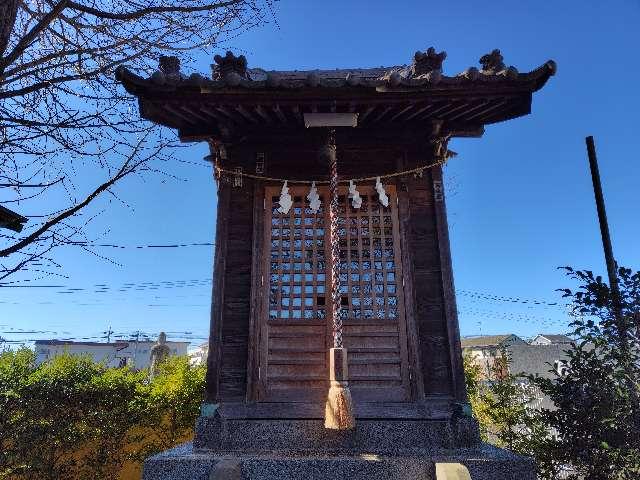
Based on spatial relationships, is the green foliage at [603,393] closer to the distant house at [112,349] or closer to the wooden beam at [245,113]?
the wooden beam at [245,113]

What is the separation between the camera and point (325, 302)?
5672 mm

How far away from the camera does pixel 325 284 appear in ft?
18.9

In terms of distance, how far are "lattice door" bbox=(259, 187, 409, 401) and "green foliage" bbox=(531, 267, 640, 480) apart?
240cm

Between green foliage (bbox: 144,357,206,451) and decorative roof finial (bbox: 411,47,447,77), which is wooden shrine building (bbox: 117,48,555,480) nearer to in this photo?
decorative roof finial (bbox: 411,47,447,77)

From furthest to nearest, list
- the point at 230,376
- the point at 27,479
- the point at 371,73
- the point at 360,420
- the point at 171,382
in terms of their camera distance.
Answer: the point at 171,382
the point at 371,73
the point at 27,479
the point at 230,376
the point at 360,420

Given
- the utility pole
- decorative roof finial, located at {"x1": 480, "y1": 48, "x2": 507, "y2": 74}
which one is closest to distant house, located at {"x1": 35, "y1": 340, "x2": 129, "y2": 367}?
the utility pole

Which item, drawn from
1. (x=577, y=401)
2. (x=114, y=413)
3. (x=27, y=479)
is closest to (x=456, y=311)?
(x=577, y=401)

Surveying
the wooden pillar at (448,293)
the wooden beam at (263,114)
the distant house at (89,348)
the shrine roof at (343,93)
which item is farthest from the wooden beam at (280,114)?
the distant house at (89,348)

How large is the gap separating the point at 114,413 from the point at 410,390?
7009mm

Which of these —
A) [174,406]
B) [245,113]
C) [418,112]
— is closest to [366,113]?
[418,112]

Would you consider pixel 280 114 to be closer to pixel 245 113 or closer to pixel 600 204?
pixel 245 113

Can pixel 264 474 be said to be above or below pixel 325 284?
below

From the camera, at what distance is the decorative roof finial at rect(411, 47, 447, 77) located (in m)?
5.53

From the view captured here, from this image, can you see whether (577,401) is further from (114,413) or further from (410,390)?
(114,413)
